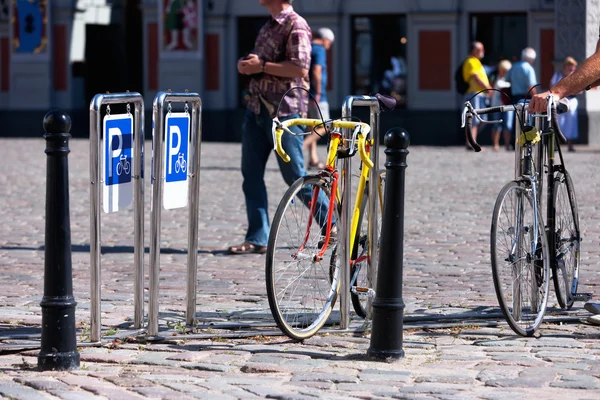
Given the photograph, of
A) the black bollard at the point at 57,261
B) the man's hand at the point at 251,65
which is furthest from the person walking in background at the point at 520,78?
the black bollard at the point at 57,261

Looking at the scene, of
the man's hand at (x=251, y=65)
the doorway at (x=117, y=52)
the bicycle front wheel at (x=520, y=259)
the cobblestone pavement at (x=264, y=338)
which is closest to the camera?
the cobblestone pavement at (x=264, y=338)

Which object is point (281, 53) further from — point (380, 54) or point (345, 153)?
point (380, 54)

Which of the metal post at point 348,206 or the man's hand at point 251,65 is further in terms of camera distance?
the man's hand at point 251,65

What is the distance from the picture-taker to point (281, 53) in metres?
8.47

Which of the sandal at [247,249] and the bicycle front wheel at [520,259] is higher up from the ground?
the bicycle front wheel at [520,259]

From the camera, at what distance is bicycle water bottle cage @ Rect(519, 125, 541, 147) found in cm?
602

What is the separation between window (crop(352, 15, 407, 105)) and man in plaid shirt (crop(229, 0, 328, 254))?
1732cm

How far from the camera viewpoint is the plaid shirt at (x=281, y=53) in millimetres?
8398

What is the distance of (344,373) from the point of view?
495cm

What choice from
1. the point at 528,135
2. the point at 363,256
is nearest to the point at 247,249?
the point at 363,256

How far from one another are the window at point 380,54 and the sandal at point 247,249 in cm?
1724

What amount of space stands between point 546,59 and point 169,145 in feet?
64.4

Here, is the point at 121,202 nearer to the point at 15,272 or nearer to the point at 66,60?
the point at 15,272

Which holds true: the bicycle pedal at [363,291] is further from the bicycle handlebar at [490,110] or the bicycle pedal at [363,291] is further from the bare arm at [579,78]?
the bare arm at [579,78]
